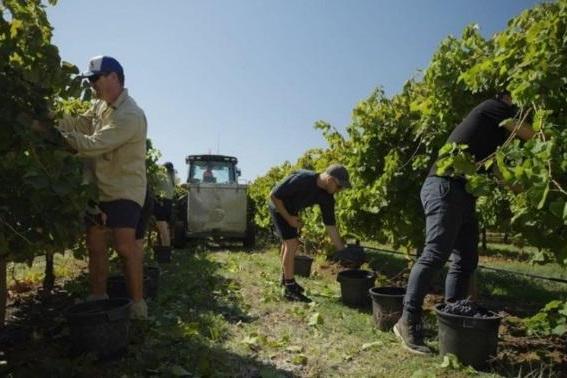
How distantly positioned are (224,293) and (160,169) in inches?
155

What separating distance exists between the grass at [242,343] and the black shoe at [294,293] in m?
0.12

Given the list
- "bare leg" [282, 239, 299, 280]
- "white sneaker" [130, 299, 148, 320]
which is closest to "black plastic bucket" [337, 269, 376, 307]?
"bare leg" [282, 239, 299, 280]

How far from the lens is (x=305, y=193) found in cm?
555

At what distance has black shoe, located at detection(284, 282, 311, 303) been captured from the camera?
215 inches

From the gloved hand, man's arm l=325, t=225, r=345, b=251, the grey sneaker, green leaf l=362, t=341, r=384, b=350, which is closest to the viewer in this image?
the grey sneaker

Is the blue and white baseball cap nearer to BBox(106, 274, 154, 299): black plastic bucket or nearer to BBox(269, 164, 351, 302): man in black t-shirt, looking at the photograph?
BBox(106, 274, 154, 299): black plastic bucket

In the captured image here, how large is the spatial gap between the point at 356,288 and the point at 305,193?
1.19 meters

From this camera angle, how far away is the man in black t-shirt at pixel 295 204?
5.45 meters

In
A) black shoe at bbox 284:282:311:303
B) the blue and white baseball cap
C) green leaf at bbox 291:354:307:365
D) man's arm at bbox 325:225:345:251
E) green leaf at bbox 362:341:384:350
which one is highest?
the blue and white baseball cap

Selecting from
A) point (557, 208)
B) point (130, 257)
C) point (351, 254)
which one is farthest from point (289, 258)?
point (557, 208)

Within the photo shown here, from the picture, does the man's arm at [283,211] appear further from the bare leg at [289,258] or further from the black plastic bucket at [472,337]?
the black plastic bucket at [472,337]

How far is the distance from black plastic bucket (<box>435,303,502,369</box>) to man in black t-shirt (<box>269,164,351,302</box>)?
2.13 meters

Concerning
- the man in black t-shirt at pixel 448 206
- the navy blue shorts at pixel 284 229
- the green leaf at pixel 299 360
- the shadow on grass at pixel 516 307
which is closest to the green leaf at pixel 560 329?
the shadow on grass at pixel 516 307

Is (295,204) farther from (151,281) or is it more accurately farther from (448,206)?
(448,206)
